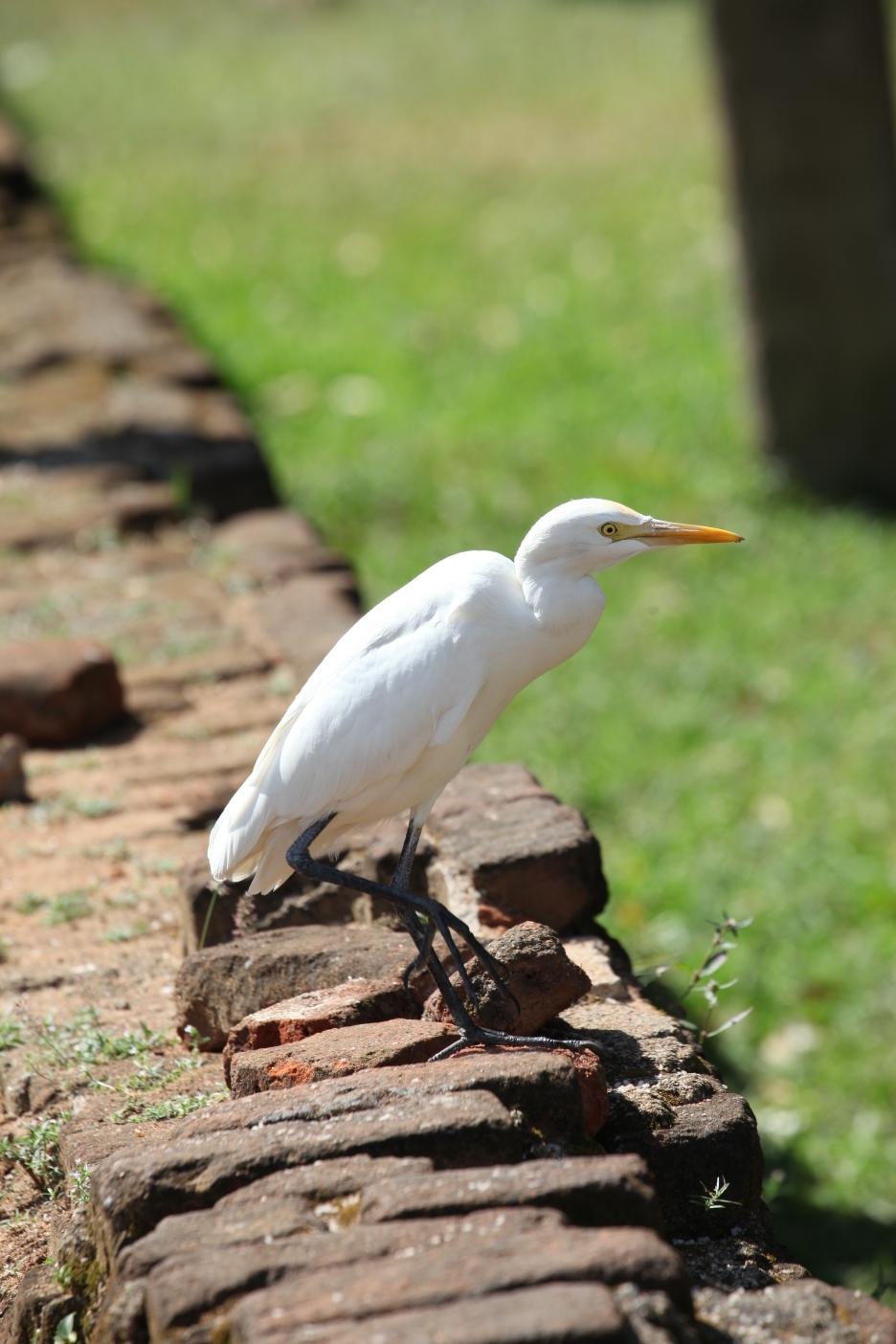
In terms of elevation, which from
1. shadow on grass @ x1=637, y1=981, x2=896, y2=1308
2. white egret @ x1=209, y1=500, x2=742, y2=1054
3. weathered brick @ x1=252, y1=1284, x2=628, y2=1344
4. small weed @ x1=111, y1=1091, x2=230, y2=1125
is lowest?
shadow on grass @ x1=637, y1=981, x2=896, y2=1308

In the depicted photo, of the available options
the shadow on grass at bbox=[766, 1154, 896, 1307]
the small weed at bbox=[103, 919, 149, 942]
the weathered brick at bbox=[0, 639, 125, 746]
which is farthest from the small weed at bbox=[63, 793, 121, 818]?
the shadow on grass at bbox=[766, 1154, 896, 1307]

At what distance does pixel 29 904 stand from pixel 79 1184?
3.72ft

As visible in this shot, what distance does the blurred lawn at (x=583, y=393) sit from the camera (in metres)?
4.47

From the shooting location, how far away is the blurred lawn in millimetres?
4469

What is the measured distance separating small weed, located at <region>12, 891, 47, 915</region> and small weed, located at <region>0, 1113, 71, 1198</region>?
0.80 meters

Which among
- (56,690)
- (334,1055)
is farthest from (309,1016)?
(56,690)

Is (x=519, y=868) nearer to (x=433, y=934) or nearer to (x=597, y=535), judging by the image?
(x=433, y=934)

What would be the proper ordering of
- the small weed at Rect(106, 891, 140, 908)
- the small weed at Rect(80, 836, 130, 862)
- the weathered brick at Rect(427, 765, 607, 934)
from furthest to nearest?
1. the small weed at Rect(80, 836, 130, 862)
2. the small weed at Rect(106, 891, 140, 908)
3. the weathered brick at Rect(427, 765, 607, 934)

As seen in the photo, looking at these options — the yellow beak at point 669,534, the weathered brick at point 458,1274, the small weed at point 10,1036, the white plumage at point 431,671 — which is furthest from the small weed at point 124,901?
the weathered brick at point 458,1274

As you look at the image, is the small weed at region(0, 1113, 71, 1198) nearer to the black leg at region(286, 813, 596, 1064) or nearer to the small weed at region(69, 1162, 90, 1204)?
the small weed at region(69, 1162, 90, 1204)

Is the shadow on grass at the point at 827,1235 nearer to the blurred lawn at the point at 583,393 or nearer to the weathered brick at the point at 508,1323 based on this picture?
the blurred lawn at the point at 583,393

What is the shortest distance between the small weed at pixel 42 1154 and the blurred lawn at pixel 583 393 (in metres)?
2.02

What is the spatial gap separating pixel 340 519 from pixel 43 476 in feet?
5.31

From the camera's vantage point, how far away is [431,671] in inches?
91.2
